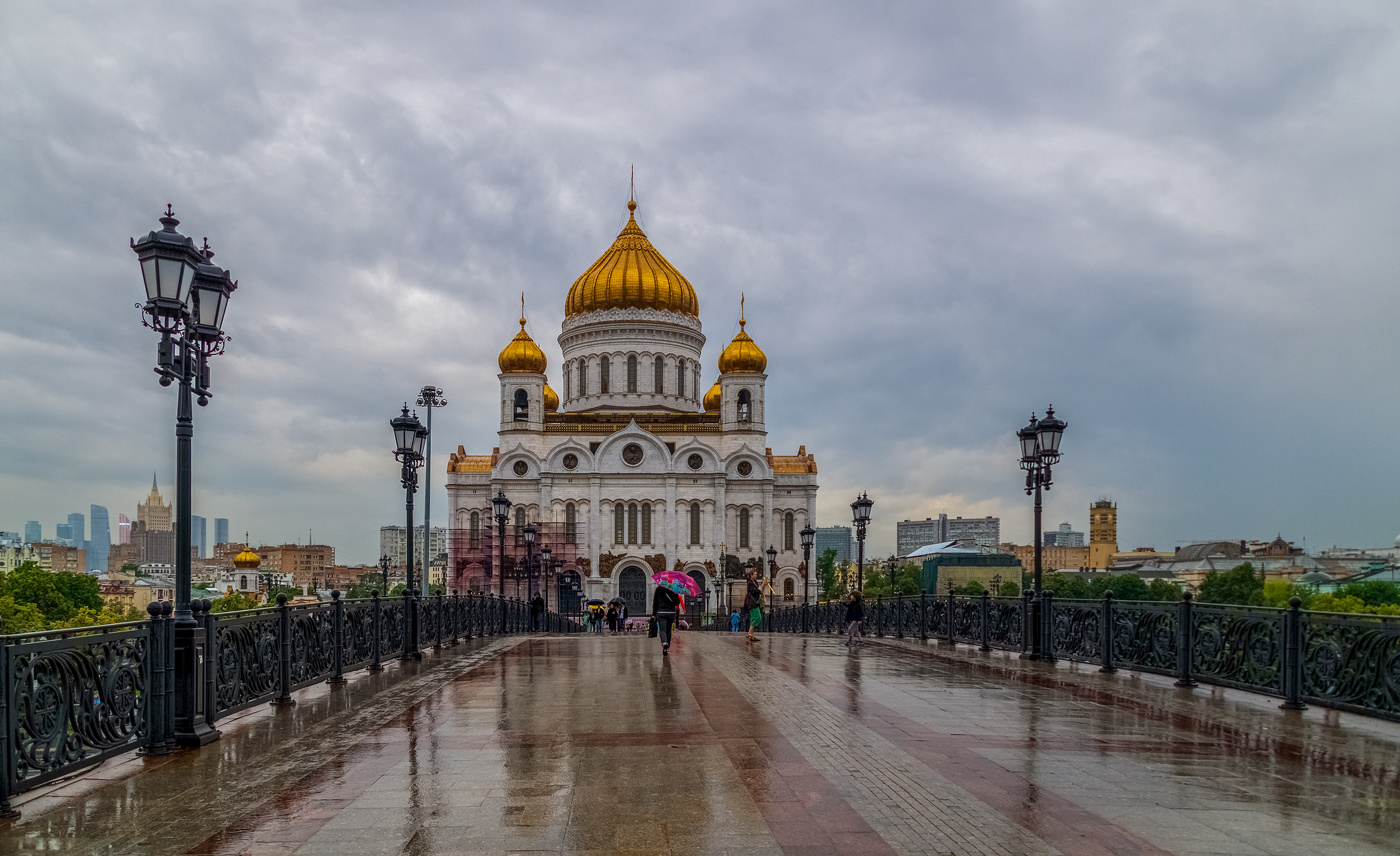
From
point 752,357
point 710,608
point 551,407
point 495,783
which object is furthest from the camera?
point 551,407

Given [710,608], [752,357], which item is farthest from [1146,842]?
[752,357]

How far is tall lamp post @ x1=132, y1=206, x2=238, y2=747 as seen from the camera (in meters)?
7.65

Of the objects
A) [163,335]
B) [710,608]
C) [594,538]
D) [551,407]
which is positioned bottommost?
[710,608]

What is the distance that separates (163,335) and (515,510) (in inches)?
1949

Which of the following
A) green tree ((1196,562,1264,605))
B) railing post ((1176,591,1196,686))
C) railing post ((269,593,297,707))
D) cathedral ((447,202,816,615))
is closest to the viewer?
railing post ((269,593,297,707))

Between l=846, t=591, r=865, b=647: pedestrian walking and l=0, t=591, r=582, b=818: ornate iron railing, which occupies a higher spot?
l=0, t=591, r=582, b=818: ornate iron railing

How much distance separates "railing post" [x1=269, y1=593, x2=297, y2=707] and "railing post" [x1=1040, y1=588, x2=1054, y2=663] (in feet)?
34.1

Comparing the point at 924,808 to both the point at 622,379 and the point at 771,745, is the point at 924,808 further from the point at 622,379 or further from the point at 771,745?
the point at 622,379

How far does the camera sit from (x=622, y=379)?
6019 centimetres

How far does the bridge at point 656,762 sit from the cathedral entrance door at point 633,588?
44.6m

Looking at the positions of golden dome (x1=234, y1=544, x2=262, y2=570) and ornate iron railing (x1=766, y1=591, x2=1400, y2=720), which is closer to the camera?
ornate iron railing (x1=766, y1=591, x2=1400, y2=720)

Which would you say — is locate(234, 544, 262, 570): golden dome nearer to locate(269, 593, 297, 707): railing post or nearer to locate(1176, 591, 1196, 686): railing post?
locate(269, 593, 297, 707): railing post

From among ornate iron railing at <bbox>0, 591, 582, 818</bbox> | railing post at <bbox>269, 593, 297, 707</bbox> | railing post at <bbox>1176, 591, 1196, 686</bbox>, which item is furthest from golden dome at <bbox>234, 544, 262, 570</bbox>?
railing post at <bbox>1176, 591, 1196, 686</bbox>

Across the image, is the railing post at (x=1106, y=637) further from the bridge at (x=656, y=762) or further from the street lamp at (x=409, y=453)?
the street lamp at (x=409, y=453)
